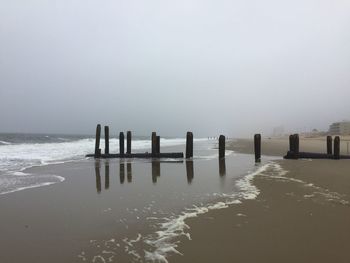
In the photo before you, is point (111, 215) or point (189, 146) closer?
point (111, 215)

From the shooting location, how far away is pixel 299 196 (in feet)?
29.4

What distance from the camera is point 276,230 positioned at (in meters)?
5.89

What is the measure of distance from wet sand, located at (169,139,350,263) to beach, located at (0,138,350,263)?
0.05 feet

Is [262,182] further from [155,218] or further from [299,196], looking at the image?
[155,218]

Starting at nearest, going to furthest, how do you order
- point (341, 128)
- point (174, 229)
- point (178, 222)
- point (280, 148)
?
point (174, 229) < point (178, 222) < point (280, 148) < point (341, 128)

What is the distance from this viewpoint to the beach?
192 inches

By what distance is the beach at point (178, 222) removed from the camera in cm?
487

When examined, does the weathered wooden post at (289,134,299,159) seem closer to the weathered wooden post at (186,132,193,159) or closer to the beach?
the weathered wooden post at (186,132,193,159)

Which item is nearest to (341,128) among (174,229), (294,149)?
(294,149)

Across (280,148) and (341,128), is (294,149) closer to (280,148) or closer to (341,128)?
(280,148)

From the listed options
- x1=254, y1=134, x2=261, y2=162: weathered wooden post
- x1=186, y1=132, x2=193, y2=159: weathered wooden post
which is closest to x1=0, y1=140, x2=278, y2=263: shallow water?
x1=254, y1=134, x2=261, y2=162: weathered wooden post

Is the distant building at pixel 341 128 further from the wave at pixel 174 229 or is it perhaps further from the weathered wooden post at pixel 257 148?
the wave at pixel 174 229

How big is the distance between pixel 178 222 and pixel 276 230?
1.70 m

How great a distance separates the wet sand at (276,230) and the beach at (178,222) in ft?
0.05
